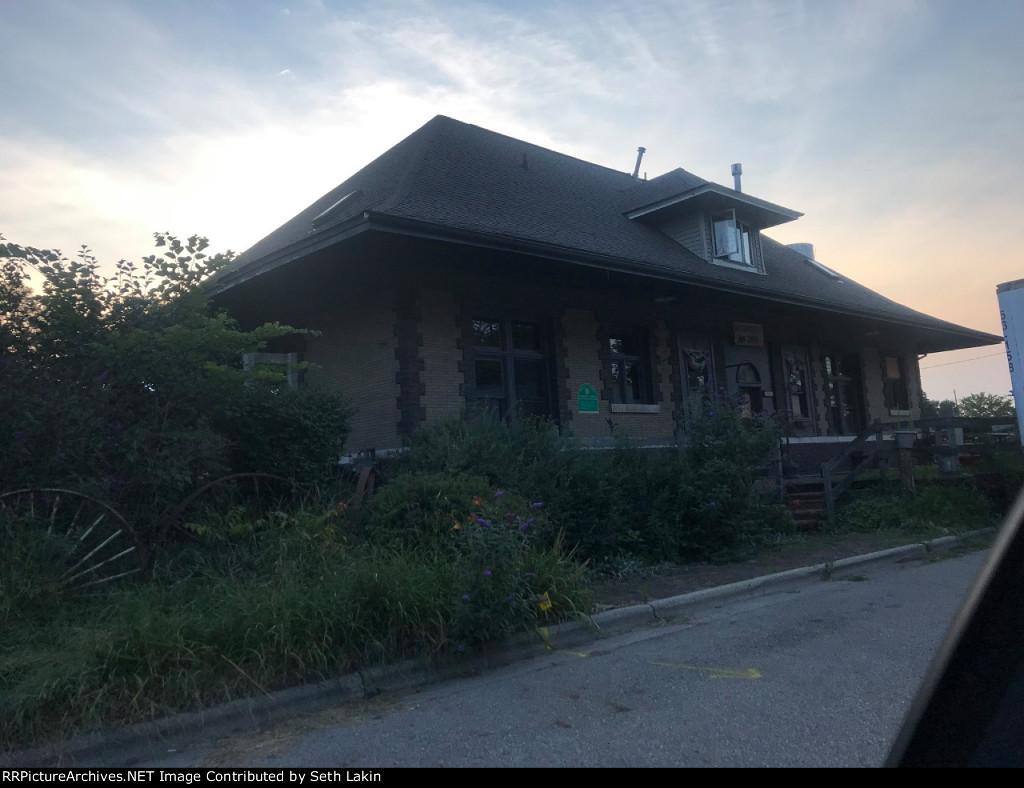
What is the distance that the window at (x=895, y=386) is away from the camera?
24.3 meters

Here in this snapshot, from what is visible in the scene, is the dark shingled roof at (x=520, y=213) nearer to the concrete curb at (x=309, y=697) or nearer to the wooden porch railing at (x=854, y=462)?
the wooden porch railing at (x=854, y=462)

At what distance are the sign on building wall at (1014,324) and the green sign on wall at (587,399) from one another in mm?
7841

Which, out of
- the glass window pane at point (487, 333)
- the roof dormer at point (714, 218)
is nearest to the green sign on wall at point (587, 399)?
the glass window pane at point (487, 333)

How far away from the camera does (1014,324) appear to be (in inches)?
296

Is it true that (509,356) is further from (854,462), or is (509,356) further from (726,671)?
(726,671)

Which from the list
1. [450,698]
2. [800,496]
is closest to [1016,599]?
[450,698]

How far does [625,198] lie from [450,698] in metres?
16.5

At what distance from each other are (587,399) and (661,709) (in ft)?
33.4

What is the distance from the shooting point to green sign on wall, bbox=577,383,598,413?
1509 cm

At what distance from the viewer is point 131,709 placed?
5074 millimetres

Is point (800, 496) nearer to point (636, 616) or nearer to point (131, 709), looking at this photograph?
point (636, 616)

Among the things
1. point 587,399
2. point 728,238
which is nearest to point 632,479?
point 587,399

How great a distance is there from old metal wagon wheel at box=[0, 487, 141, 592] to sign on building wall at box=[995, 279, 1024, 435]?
7732 mm

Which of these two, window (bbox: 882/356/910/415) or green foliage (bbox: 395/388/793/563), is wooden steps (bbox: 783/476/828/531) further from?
window (bbox: 882/356/910/415)
